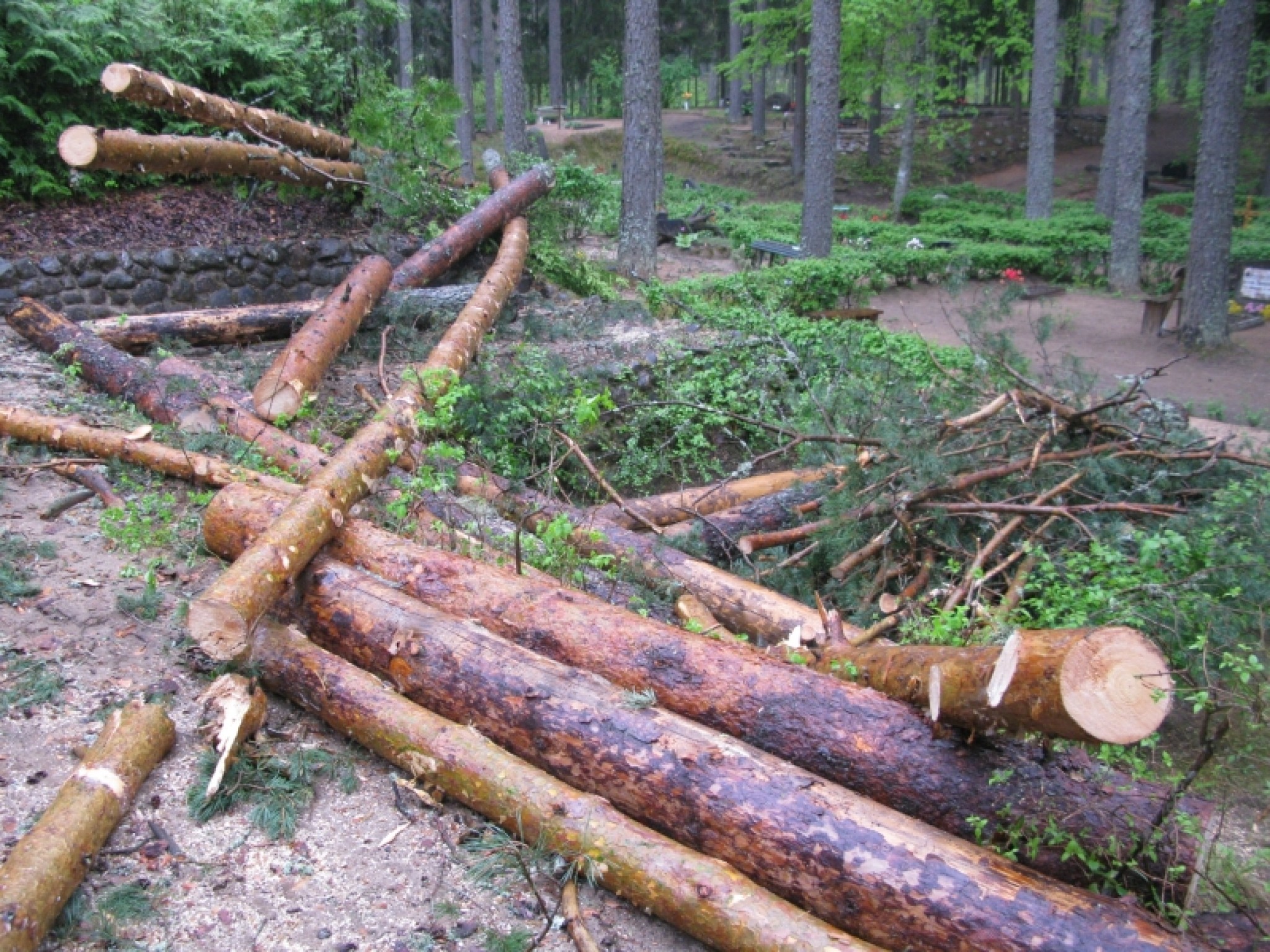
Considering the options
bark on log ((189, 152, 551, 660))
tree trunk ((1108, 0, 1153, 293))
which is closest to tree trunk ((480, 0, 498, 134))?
tree trunk ((1108, 0, 1153, 293))

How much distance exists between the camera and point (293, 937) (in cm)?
290

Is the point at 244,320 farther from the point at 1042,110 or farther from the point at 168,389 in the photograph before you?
the point at 1042,110

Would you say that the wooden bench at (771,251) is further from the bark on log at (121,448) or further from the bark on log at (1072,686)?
the bark on log at (1072,686)

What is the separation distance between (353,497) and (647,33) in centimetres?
1115

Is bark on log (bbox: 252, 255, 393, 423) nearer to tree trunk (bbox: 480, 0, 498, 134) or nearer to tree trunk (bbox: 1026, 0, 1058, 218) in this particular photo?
tree trunk (bbox: 1026, 0, 1058, 218)

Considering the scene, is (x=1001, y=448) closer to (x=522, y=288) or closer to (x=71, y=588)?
(x=71, y=588)

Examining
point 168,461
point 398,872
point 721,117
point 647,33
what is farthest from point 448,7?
point 398,872

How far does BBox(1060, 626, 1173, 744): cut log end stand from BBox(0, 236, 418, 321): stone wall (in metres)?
9.69

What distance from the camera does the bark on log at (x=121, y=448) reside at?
579 cm

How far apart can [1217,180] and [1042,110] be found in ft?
33.9

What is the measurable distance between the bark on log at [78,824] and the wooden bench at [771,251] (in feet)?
46.8

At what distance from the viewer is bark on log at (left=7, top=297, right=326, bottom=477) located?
6.51 m

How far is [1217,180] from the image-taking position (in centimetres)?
1316

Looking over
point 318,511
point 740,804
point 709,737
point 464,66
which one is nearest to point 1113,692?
point 740,804
